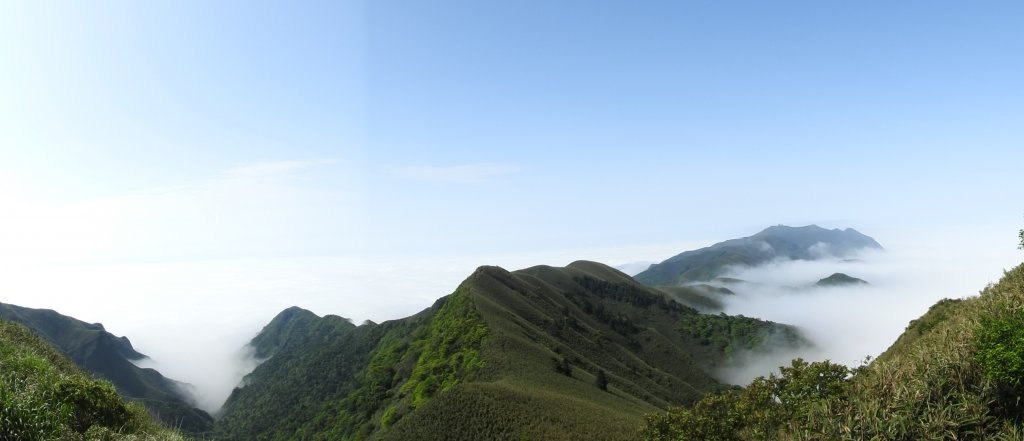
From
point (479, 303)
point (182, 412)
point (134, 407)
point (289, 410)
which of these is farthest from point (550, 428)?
point (182, 412)

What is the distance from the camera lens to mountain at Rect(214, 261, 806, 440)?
60.8 metres

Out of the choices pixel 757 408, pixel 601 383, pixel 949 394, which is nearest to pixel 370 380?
pixel 601 383

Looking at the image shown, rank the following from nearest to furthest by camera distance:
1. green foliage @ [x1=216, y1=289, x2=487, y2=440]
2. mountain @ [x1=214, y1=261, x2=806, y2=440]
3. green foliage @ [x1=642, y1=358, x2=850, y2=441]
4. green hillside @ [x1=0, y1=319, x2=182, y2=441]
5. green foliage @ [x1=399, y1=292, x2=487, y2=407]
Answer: green hillside @ [x1=0, y1=319, x2=182, y2=441] < green foliage @ [x1=642, y1=358, x2=850, y2=441] < mountain @ [x1=214, y1=261, x2=806, y2=440] < green foliage @ [x1=399, y1=292, x2=487, y2=407] < green foliage @ [x1=216, y1=289, x2=487, y2=440]

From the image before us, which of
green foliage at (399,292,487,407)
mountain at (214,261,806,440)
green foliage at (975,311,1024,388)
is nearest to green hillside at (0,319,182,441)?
green foliage at (975,311,1024,388)

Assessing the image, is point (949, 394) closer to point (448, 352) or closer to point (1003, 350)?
point (1003, 350)

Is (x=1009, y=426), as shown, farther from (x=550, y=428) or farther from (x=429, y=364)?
(x=429, y=364)

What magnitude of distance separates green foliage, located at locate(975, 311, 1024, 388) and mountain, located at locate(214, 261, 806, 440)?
4223cm

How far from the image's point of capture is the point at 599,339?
466ft

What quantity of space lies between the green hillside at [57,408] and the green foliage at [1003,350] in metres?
29.5

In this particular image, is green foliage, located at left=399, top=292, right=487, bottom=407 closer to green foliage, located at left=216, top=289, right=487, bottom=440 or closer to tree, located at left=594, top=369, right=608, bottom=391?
green foliage, located at left=216, top=289, right=487, bottom=440

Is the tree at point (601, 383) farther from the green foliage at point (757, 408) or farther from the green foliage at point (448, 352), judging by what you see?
the green foliage at point (757, 408)

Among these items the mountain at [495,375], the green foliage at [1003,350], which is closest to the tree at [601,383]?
the mountain at [495,375]

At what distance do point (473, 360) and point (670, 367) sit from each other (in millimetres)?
99136

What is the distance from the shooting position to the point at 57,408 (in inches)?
613
